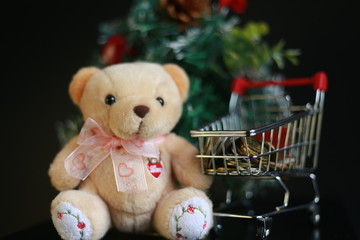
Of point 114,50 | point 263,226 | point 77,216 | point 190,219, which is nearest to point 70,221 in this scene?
point 77,216

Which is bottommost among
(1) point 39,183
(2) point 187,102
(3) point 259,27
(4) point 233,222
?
(1) point 39,183

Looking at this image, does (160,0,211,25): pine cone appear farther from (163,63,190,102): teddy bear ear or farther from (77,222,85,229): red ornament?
(77,222,85,229): red ornament

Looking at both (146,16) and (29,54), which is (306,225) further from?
(29,54)

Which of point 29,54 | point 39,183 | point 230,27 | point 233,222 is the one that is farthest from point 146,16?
point 39,183

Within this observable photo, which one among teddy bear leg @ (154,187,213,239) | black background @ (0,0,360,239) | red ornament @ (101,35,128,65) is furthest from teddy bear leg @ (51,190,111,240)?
black background @ (0,0,360,239)

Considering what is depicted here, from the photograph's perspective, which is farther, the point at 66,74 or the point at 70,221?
the point at 66,74

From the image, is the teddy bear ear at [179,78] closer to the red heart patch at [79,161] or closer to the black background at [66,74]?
the red heart patch at [79,161]

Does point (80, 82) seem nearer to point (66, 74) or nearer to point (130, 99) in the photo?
point (130, 99)
